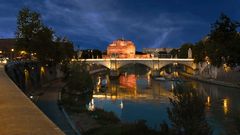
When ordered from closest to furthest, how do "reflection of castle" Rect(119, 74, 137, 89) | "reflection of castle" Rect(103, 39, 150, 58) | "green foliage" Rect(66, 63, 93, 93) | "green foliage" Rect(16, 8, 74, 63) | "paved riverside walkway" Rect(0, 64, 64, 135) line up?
"paved riverside walkway" Rect(0, 64, 64, 135) → "green foliage" Rect(66, 63, 93, 93) → "green foliage" Rect(16, 8, 74, 63) → "reflection of castle" Rect(119, 74, 137, 89) → "reflection of castle" Rect(103, 39, 150, 58)

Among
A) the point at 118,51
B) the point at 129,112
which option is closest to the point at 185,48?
the point at 118,51

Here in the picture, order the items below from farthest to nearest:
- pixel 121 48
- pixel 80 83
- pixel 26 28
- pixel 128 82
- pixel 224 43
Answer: pixel 121 48
pixel 128 82
pixel 224 43
pixel 26 28
pixel 80 83

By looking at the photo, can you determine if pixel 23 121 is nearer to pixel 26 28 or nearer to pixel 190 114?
pixel 190 114

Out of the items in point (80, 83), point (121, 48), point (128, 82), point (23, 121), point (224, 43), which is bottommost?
point (23, 121)

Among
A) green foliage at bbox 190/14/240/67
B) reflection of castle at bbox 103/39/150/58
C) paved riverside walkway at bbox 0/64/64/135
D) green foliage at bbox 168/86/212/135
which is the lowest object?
green foliage at bbox 168/86/212/135

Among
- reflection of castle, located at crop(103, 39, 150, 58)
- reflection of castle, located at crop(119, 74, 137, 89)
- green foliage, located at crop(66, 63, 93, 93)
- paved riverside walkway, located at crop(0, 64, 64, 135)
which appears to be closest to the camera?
paved riverside walkway, located at crop(0, 64, 64, 135)

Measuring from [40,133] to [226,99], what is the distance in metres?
47.1

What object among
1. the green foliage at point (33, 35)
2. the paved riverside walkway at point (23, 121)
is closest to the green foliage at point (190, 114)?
the paved riverside walkway at point (23, 121)

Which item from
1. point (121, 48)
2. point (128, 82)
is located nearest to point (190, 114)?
point (128, 82)

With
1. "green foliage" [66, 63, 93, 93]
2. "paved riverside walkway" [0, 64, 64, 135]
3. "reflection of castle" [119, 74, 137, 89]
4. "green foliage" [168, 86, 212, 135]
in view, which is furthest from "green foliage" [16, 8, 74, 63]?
"paved riverside walkway" [0, 64, 64, 135]

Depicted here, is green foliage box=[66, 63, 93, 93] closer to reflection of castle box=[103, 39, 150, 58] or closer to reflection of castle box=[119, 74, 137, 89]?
reflection of castle box=[119, 74, 137, 89]

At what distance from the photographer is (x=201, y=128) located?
2125 cm

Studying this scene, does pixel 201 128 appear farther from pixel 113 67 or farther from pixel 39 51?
pixel 113 67

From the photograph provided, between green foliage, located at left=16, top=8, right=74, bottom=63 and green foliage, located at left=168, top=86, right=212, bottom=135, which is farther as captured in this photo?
green foliage, located at left=16, top=8, right=74, bottom=63
